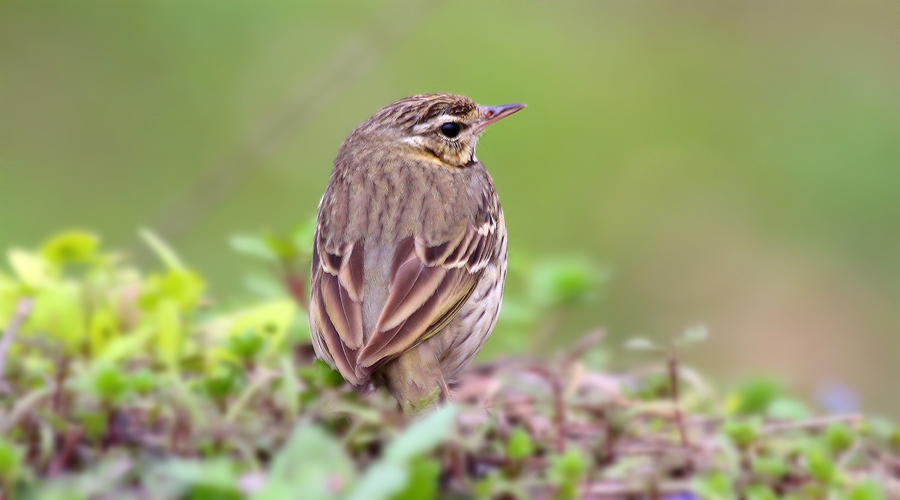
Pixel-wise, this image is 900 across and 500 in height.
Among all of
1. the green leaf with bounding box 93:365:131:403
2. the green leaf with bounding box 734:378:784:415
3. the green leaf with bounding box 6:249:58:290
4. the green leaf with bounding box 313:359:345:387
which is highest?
the green leaf with bounding box 6:249:58:290

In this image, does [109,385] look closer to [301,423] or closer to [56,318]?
[301,423]

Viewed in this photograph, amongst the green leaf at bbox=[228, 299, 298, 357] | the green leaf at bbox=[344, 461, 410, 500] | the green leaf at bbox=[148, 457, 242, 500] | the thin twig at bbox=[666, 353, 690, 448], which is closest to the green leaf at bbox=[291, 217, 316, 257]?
the green leaf at bbox=[228, 299, 298, 357]

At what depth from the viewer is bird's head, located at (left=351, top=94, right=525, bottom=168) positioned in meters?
5.50

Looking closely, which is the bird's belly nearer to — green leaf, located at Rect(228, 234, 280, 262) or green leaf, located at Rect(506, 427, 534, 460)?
green leaf, located at Rect(228, 234, 280, 262)

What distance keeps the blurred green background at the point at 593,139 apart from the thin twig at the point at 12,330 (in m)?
5.31

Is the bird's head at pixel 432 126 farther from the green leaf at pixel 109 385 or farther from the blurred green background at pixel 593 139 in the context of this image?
the blurred green background at pixel 593 139

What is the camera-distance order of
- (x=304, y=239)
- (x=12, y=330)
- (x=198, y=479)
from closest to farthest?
(x=198, y=479)
(x=12, y=330)
(x=304, y=239)

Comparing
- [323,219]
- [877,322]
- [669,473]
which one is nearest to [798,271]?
[877,322]

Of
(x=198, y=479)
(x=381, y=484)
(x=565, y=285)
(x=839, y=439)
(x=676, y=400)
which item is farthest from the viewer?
(x=565, y=285)

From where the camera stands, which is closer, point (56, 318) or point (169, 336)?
point (169, 336)

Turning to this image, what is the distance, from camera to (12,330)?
378cm

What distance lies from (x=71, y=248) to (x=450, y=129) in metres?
1.77

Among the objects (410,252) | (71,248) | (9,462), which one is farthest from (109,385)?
(410,252)

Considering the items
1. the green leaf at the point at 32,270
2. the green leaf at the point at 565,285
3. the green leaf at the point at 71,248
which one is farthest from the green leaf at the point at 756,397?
the green leaf at the point at 32,270
